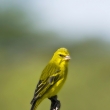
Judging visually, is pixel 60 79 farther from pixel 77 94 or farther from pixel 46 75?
pixel 77 94

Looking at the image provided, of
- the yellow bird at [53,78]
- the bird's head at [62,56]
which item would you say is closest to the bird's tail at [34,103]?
the yellow bird at [53,78]

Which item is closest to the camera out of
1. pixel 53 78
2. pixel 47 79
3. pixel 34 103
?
pixel 34 103

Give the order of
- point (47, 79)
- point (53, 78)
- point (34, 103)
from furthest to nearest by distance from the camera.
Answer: point (53, 78), point (47, 79), point (34, 103)

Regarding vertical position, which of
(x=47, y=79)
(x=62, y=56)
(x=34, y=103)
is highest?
(x=62, y=56)

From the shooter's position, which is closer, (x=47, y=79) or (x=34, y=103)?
(x=34, y=103)

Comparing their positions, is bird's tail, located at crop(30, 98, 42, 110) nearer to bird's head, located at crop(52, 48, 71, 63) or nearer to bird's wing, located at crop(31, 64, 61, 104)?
bird's wing, located at crop(31, 64, 61, 104)

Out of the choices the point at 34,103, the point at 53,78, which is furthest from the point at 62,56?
the point at 34,103

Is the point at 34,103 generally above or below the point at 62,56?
below

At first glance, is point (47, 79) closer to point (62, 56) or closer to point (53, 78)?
point (53, 78)

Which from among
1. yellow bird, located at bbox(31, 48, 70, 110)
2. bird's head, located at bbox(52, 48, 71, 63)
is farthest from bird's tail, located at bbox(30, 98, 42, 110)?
bird's head, located at bbox(52, 48, 71, 63)
